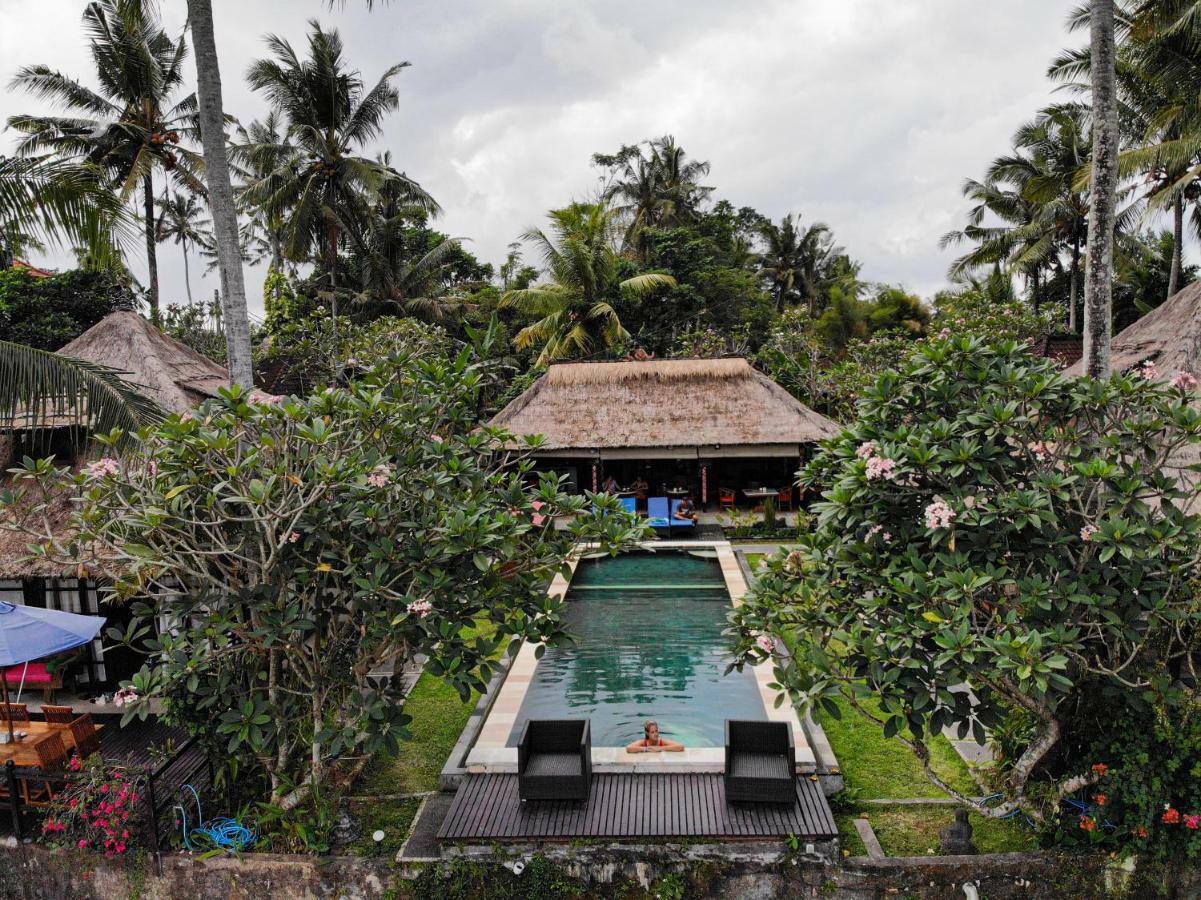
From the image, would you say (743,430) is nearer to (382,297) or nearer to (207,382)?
(207,382)

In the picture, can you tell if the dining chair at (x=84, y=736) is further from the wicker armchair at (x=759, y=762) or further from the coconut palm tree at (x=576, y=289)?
the coconut palm tree at (x=576, y=289)

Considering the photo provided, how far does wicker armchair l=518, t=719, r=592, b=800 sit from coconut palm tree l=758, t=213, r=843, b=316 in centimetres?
3638

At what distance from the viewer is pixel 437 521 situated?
5.58 metres

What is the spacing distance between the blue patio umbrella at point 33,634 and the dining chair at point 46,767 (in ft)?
0.87

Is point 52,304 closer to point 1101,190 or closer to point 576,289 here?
point 1101,190

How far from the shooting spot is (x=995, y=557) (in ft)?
16.5

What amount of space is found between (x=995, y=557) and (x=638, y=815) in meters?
3.09

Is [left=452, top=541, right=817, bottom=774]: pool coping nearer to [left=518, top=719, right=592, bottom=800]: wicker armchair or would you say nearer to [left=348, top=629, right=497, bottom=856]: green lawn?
[left=348, top=629, right=497, bottom=856]: green lawn

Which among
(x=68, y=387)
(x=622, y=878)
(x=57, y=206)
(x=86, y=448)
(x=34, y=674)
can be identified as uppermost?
(x=57, y=206)

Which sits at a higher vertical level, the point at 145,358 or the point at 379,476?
the point at 145,358

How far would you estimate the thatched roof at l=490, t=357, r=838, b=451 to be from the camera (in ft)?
57.9

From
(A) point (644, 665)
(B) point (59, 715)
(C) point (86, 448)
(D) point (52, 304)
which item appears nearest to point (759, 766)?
(A) point (644, 665)

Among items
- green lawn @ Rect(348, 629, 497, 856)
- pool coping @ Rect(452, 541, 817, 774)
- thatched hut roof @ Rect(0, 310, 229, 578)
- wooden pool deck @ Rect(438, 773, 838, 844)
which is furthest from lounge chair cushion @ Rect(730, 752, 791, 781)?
thatched hut roof @ Rect(0, 310, 229, 578)

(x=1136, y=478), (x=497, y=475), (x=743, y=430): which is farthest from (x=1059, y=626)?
(x=743, y=430)
